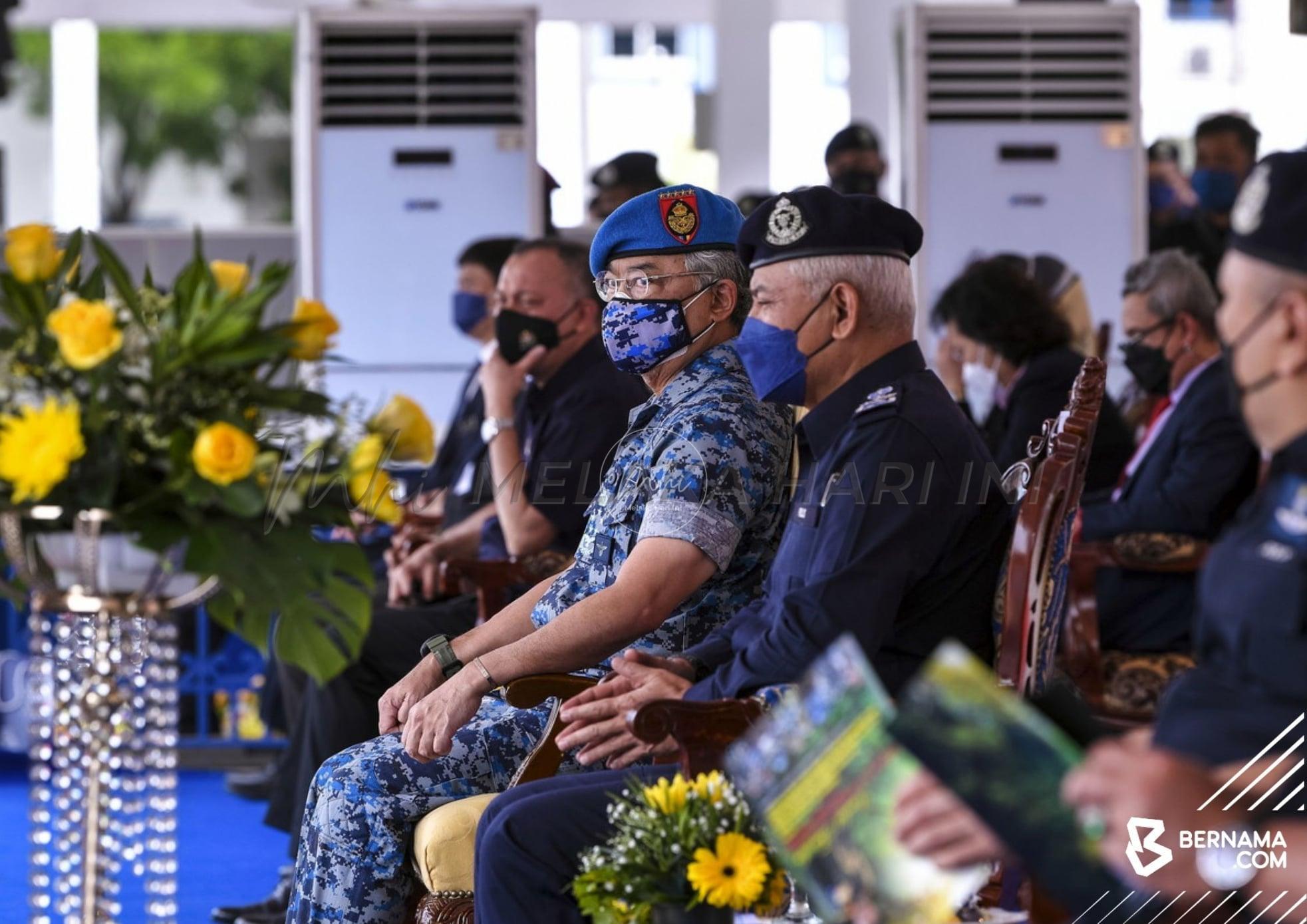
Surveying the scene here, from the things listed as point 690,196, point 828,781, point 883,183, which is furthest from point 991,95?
point 828,781

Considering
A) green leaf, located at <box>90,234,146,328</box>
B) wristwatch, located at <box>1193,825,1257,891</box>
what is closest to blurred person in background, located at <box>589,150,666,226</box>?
green leaf, located at <box>90,234,146,328</box>

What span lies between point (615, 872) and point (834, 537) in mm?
542

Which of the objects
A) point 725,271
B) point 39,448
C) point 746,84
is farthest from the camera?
point 746,84

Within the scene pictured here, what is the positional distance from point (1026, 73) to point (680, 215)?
3.99 meters

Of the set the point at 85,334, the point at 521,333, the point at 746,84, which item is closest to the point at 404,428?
the point at 85,334

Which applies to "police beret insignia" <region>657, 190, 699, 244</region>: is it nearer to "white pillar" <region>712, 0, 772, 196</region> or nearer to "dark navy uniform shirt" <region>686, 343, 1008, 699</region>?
"dark navy uniform shirt" <region>686, 343, 1008, 699</region>

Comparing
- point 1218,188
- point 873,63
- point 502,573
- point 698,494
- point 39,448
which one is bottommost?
point 502,573

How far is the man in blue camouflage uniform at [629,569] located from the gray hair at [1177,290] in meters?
1.59

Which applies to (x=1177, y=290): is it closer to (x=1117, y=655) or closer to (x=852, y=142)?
(x=1117, y=655)

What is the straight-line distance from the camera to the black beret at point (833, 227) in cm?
267

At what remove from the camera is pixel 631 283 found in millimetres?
3051

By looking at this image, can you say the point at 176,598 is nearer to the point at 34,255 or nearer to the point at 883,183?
the point at 34,255

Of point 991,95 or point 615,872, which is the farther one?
point 991,95

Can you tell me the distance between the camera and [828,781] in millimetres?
1468
